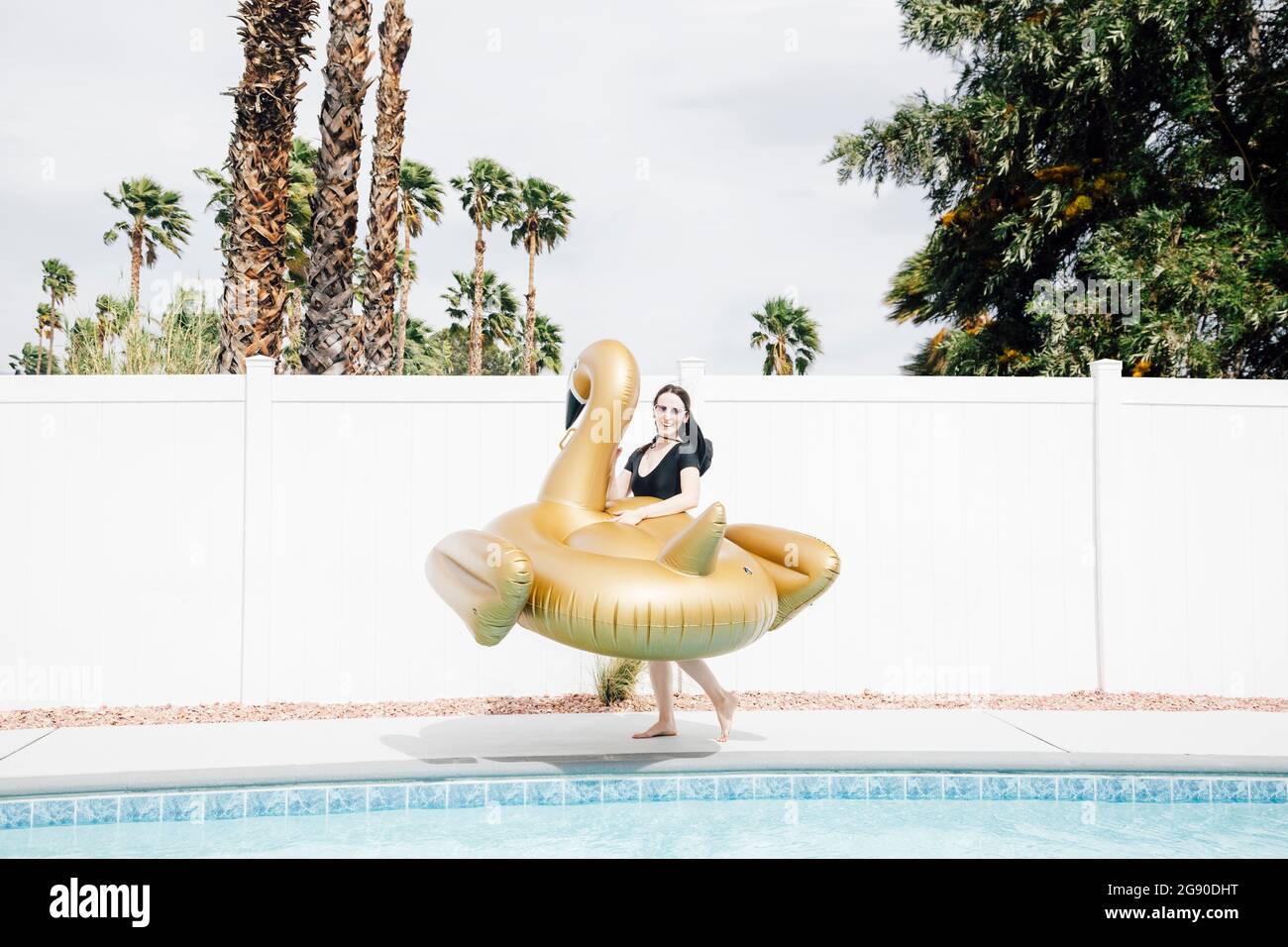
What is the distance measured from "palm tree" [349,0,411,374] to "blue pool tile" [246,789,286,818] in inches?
347

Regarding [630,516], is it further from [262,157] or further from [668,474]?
[262,157]

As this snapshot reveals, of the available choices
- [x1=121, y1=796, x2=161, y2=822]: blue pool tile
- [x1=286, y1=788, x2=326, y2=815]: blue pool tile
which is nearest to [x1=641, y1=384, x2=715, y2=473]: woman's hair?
[x1=286, y1=788, x2=326, y2=815]: blue pool tile

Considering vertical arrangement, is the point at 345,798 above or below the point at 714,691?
below

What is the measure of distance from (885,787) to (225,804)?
332 cm

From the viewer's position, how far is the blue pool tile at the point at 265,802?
17.6 ft

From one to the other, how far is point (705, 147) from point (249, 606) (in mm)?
13010

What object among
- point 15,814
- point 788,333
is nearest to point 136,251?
point 788,333

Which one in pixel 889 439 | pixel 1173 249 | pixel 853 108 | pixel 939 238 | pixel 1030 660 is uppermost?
pixel 853 108

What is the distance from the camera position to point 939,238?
52.3 feet

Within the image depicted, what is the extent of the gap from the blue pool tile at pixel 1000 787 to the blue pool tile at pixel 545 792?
7.21 ft

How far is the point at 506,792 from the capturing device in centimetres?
561
